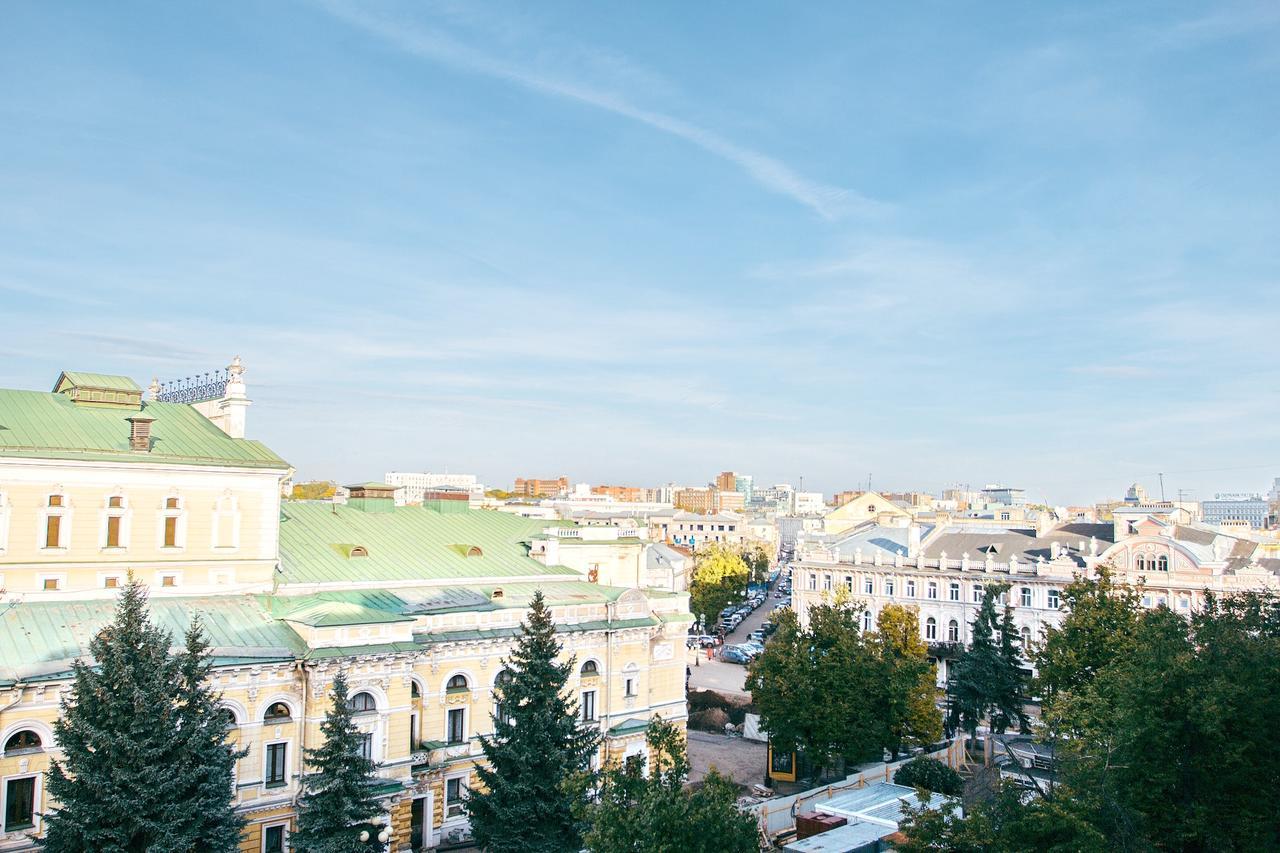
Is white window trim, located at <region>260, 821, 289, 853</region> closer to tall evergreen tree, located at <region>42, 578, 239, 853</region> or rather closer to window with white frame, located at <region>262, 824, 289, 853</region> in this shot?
window with white frame, located at <region>262, 824, 289, 853</region>

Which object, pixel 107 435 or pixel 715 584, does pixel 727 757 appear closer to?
pixel 107 435

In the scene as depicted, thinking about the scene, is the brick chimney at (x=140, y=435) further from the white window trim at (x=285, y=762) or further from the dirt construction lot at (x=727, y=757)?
the dirt construction lot at (x=727, y=757)

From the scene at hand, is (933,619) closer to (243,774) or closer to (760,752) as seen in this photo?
(760,752)

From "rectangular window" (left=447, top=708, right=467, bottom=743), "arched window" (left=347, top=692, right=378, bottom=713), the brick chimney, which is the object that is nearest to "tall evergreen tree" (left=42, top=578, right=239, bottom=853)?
"arched window" (left=347, top=692, right=378, bottom=713)

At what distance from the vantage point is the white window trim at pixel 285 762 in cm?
3184

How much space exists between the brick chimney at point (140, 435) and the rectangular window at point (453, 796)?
16637 mm

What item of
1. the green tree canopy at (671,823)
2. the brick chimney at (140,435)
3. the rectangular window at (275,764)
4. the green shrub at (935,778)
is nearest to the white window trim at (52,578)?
the brick chimney at (140,435)

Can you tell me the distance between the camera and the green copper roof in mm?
40250

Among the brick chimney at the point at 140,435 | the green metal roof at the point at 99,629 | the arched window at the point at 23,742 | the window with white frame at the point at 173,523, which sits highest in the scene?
the brick chimney at the point at 140,435

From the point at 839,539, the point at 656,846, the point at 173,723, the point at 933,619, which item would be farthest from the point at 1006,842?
the point at 839,539

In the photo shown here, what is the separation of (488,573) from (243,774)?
15056mm

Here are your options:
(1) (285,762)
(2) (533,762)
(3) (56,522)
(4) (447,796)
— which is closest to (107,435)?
(3) (56,522)

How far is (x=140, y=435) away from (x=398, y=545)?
12.2 m

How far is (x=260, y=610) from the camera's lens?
3550 centimetres
